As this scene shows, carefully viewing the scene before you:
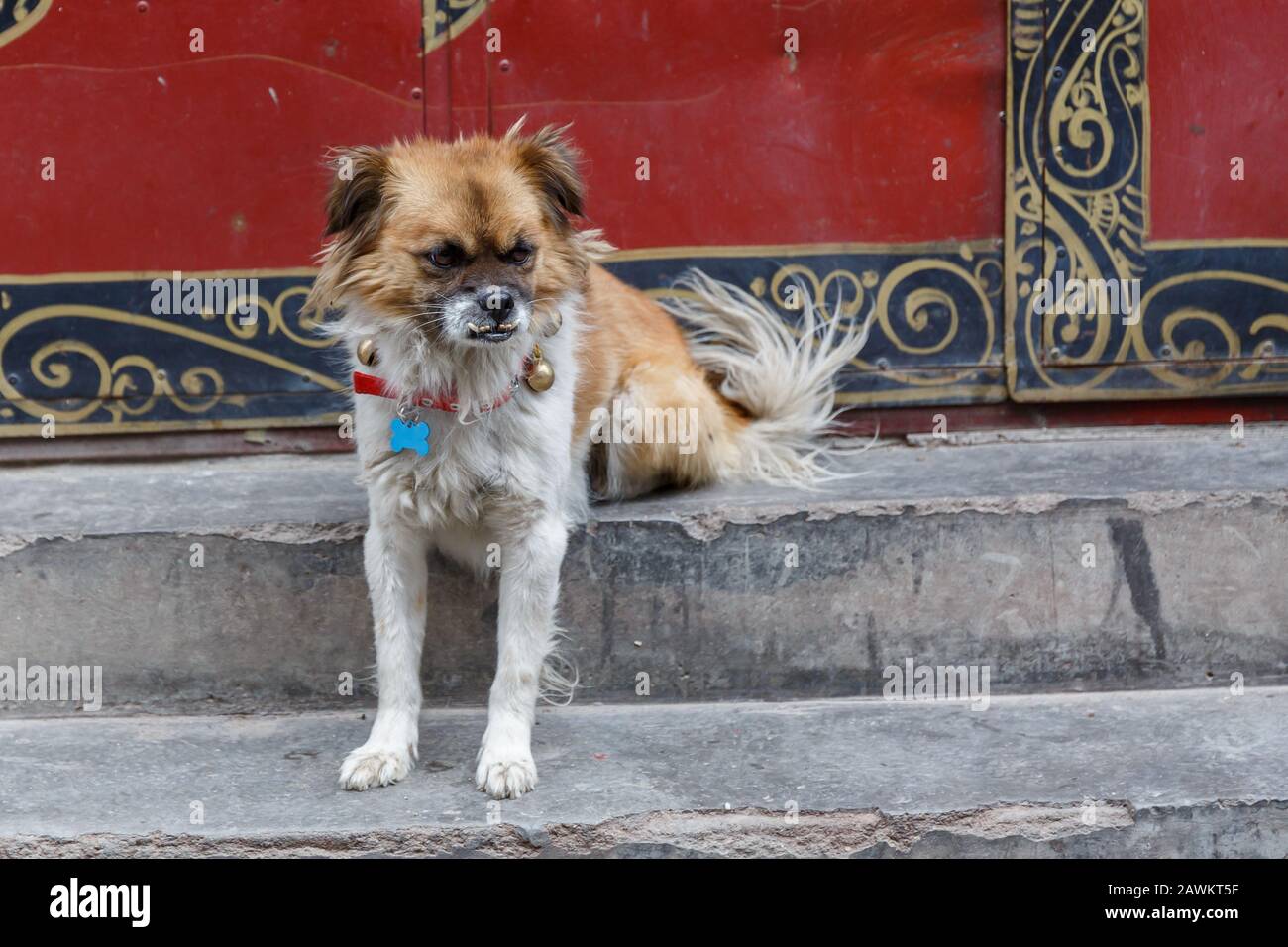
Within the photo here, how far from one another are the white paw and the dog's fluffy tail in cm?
148

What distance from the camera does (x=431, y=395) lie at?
10.7ft

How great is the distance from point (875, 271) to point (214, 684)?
7.97ft

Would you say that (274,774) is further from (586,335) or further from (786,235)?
(786,235)

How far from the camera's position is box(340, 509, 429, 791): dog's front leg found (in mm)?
3332

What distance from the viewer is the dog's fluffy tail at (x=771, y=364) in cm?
433

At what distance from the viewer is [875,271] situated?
183 inches

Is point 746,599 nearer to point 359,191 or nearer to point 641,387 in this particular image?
point 641,387

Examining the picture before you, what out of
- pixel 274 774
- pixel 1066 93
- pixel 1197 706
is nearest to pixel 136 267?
pixel 274 774

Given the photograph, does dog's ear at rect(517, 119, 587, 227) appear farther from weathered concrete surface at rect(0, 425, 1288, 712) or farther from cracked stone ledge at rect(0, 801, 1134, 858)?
cracked stone ledge at rect(0, 801, 1134, 858)

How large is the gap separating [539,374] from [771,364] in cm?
127

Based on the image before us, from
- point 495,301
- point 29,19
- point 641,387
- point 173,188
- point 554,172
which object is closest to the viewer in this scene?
point 495,301

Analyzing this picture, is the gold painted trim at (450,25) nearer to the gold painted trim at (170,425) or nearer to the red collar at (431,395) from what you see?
the gold painted trim at (170,425)

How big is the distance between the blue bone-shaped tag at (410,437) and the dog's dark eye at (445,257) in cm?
39

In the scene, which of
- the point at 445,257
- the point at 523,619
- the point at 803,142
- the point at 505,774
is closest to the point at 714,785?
the point at 505,774
